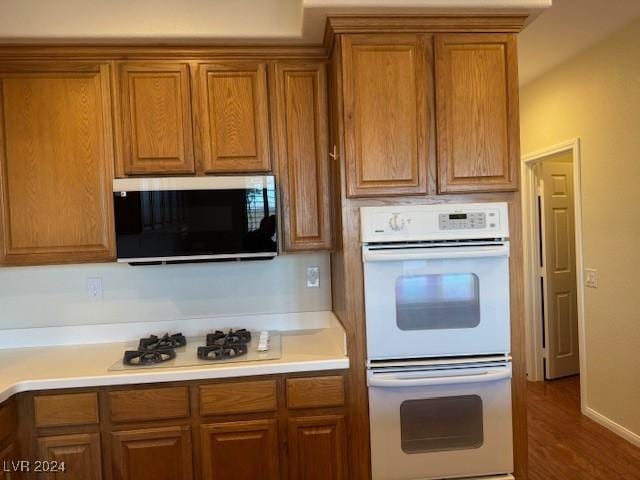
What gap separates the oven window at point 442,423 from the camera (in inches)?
69.7

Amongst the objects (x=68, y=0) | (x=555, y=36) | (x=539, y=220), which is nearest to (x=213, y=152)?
(x=68, y=0)

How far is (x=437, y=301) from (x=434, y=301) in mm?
13

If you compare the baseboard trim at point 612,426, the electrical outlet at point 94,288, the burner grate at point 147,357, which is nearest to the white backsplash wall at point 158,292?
the electrical outlet at point 94,288

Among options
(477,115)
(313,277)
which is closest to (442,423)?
(313,277)

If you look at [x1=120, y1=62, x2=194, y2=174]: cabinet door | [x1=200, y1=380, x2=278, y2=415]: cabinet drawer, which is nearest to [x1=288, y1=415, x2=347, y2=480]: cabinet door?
[x1=200, y1=380, x2=278, y2=415]: cabinet drawer

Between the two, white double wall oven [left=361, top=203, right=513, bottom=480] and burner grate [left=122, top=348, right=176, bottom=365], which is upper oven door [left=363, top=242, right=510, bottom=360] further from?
burner grate [left=122, top=348, right=176, bottom=365]

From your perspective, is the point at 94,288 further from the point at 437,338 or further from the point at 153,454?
the point at 437,338

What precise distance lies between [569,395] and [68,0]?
4.18 m

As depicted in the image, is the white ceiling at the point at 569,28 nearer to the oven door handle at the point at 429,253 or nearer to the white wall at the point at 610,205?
the white wall at the point at 610,205

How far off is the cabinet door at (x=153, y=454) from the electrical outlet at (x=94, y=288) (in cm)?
83

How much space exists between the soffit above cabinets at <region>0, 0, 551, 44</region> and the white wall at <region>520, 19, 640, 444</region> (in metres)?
1.15

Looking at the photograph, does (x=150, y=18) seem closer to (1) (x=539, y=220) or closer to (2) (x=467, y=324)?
(2) (x=467, y=324)

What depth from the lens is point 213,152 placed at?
1983 millimetres

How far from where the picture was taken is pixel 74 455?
1.66 m
